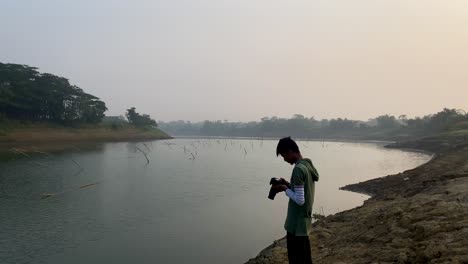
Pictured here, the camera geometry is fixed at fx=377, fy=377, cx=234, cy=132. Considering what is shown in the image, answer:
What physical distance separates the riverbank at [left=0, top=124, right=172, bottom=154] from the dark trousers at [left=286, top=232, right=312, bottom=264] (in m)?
55.3

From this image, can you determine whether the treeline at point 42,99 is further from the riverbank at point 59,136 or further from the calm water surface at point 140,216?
the calm water surface at point 140,216

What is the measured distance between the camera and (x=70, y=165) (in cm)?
3534

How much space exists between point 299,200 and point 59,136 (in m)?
74.6

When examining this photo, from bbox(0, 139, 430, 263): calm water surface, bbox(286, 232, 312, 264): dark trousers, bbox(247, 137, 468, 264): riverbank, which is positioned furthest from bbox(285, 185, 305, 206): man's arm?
bbox(0, 139, 430, 263): calm water surface

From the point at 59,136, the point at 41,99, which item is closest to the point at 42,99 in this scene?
the point at 41,99

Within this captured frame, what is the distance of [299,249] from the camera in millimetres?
4805

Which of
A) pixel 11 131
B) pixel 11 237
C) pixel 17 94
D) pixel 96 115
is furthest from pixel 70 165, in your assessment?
pixel 96 115

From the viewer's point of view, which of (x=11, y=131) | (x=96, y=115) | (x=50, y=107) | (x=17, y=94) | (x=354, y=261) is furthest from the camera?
(x=96, y=115)

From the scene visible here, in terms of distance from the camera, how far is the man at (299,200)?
4582 mm

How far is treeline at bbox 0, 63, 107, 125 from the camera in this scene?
225 feet

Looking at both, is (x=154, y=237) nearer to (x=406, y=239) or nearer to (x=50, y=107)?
(x=406, y=239)

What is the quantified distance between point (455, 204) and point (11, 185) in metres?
24.3

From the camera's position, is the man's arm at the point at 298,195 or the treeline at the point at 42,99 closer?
the man's arm at the point at 298,195

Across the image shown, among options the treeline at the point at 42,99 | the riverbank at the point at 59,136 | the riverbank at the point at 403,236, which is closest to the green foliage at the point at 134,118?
the riverbank at the point at 59,136
